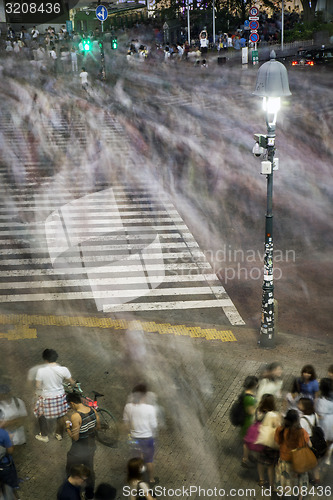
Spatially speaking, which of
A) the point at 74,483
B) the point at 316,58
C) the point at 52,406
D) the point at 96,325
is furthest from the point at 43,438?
the point at 316,58

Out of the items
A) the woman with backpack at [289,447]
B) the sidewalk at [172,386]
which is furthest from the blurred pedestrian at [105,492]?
the woman with backpack at [289,447]

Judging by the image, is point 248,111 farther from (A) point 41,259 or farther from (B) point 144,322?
(B) point 144,322

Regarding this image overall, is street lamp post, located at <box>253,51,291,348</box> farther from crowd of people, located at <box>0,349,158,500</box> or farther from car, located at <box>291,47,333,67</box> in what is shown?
car, located at <box>291,47,333,67</box>

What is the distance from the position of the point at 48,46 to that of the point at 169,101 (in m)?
13.5

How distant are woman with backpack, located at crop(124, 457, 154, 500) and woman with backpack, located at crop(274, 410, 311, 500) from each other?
1815 mm

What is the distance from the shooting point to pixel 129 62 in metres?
46.3

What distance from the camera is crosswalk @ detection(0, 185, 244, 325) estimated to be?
16.1m

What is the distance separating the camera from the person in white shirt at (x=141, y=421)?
8398mm

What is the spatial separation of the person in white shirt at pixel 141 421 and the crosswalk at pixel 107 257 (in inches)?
258

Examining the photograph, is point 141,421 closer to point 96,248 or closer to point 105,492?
point 105,492

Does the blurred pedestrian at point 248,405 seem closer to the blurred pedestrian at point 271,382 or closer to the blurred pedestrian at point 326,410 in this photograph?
the blurred pedestrian at point 271,382

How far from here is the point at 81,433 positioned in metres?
8.41

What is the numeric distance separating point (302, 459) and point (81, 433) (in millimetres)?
2948

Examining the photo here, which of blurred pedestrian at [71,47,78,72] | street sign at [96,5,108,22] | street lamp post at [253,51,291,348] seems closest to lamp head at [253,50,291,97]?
street lamp post at [253,51,291,348]
